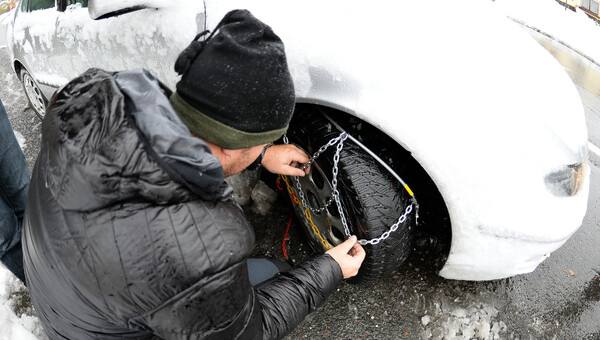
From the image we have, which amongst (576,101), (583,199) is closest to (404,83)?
(576,101)

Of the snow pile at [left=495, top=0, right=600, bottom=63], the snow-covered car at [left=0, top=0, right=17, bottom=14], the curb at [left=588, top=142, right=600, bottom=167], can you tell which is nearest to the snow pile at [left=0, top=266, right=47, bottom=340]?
the curb at [left=588, top=142, right=600, bottom=167]

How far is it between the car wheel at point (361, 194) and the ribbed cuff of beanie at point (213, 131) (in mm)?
566

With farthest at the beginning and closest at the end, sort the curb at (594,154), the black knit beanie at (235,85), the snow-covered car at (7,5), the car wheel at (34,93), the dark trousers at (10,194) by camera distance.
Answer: the snow-covered car at (7,5) < the car wheel at (34,93) < the curb at (594,154) < the dark trousers at (10,194) < the black knit beanie at (235,85)

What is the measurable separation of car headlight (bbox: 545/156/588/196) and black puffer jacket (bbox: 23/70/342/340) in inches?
45.1

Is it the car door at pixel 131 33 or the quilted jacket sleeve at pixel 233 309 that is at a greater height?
the car door at pixel 131 33

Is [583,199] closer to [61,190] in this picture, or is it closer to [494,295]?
[494,295]

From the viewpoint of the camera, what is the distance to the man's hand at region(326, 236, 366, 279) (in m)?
1.61

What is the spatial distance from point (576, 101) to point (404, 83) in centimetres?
78

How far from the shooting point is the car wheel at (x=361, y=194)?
1.68m

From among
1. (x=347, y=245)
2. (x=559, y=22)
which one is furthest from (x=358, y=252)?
(x=559, y=22)

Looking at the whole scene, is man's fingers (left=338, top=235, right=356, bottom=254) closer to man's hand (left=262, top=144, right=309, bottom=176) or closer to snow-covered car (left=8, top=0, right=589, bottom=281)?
snow-covered car (left=8, top=0, right=589, bottom=281)

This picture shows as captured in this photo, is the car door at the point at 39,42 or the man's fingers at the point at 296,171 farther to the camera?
the car door at the point at 39,42

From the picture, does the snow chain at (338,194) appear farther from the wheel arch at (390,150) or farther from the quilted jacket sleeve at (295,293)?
the quilted jacket sleeve at (295,293)

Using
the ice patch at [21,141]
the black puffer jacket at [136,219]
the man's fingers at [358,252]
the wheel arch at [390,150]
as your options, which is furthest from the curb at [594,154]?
the ice patch at [21,141]
